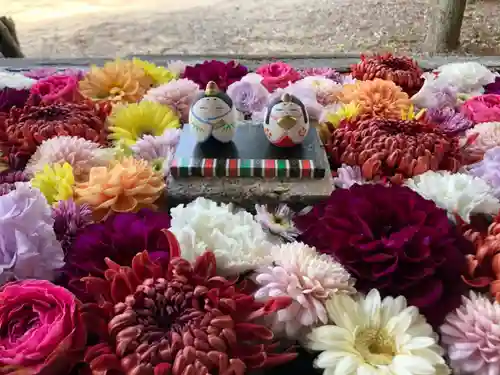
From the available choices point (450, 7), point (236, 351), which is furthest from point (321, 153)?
point (450, 7)

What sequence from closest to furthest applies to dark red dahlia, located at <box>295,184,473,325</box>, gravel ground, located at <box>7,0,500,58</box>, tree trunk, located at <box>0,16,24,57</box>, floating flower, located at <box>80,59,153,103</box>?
dark red dahlia, located at <box>295,184,473,325</box> → floating flower, located at <box>80,59,153,103</box> → tree trunk, located at <box>0,16,24,57</box> → gravel ground, located at <box>7,0,500,58</box>

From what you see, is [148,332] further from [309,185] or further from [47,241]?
[309,185]

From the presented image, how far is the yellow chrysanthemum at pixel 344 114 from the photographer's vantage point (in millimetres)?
1002

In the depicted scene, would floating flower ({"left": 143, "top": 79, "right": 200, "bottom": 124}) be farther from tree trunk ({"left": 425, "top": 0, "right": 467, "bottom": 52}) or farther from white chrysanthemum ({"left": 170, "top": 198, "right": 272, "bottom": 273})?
tree trunk ({"left": 425, "top": 0, "right": 467, "bottom": 52})

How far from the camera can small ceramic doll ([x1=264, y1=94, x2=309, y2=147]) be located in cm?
82

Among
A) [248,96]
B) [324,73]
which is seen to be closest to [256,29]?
[324,73]

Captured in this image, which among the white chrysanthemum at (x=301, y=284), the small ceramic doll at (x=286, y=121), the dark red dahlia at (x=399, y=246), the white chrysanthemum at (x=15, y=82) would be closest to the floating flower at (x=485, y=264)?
the dark red dahlia at (x=399, y=246)

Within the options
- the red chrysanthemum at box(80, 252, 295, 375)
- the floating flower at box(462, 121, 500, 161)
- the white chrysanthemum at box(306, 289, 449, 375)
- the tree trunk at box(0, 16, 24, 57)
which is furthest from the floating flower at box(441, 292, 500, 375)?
the tree trunk at box(0, 16, 24, 57)

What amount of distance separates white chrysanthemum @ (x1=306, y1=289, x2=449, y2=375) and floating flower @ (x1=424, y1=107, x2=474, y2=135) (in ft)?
1.64

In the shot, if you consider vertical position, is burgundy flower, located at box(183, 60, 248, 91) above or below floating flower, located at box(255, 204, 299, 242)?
above

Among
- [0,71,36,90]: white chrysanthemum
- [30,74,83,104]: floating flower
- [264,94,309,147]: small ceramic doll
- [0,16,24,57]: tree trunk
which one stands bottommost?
[0,16,24,57]: tree trunk

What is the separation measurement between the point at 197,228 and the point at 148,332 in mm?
163

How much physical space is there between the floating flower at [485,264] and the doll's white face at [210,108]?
37 centimetres

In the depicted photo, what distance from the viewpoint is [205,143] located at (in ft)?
2.81
